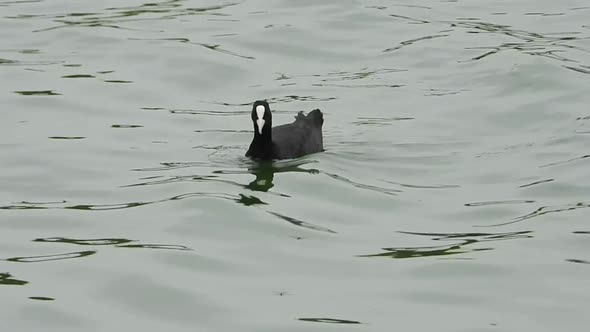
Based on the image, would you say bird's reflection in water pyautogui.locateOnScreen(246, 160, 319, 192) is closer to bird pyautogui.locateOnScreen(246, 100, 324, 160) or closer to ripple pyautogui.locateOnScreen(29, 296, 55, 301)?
bird pyautogui.locateOnScreen(246, 100, 324, 160)

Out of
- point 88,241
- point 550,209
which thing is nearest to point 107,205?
point 88,241

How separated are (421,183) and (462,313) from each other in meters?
3.47

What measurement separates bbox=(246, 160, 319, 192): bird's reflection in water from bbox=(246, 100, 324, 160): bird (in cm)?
11

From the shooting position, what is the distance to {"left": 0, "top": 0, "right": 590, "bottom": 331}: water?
8.53 metres

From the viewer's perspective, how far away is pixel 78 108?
46.8 ft

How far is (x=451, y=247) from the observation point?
961cm

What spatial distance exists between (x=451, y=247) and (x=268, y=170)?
9.17 ft

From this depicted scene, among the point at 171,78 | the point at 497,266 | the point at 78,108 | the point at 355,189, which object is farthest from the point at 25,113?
the point at 497,266

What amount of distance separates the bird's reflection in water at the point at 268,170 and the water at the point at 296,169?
30 mm

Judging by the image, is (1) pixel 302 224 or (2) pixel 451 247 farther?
(1) pixel 302 224

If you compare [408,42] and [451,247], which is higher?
[408,42]

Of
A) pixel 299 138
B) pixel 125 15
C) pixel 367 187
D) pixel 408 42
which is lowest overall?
pixel 367 187

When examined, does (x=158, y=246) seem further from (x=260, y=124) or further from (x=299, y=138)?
(x=299, y=138)

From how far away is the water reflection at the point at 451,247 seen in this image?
9.46 m
